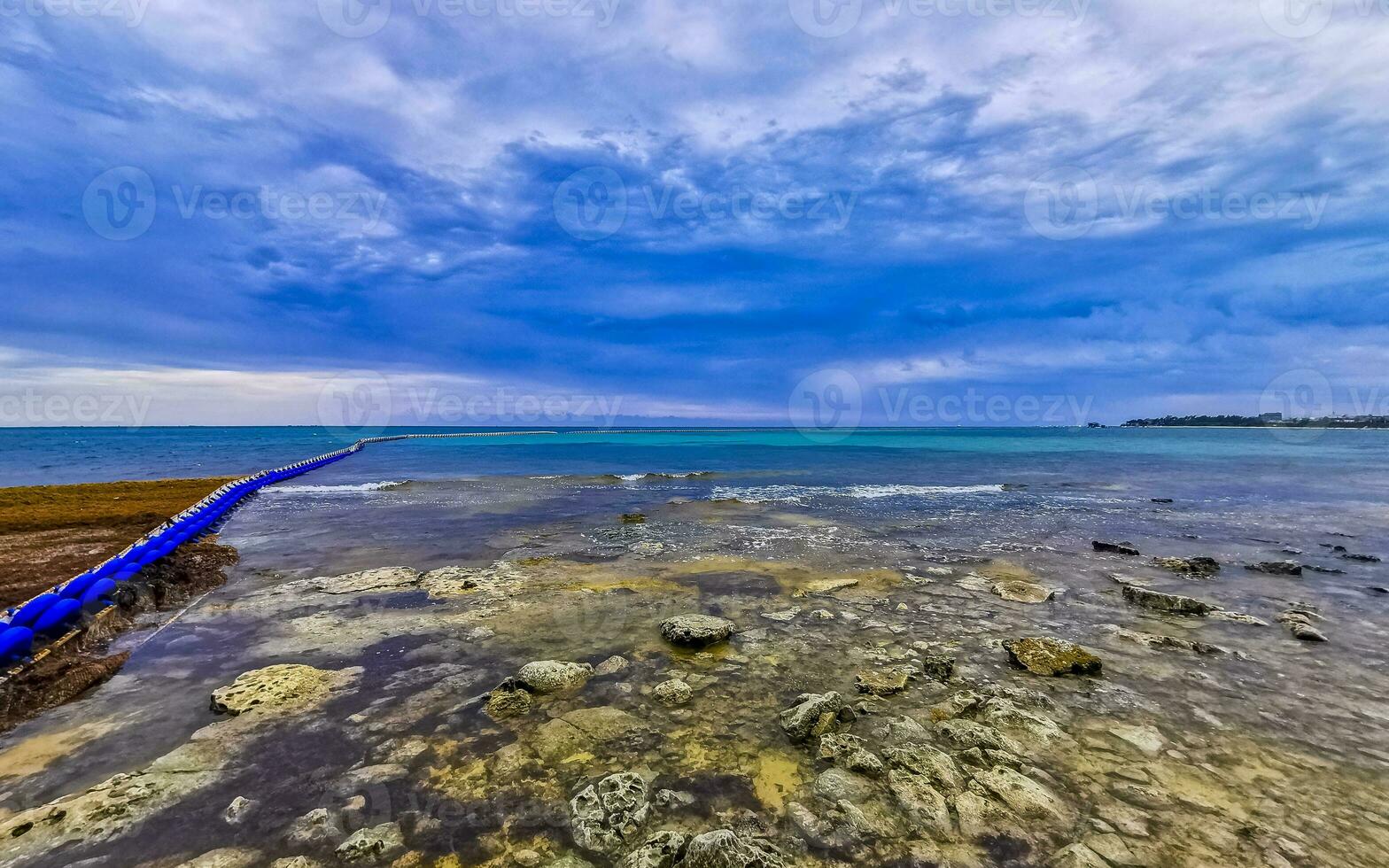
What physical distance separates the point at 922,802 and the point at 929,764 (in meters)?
0.48

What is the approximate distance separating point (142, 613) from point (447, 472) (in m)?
33.5

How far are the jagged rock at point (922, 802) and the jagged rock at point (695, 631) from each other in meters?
3.52

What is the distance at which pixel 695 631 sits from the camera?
8.16 m

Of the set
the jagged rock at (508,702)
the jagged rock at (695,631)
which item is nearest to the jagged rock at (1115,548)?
the jagged rock at (695,631)

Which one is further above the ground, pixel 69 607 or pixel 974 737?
pixel 69 607

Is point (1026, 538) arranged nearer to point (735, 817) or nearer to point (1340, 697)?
point (1340, 697)

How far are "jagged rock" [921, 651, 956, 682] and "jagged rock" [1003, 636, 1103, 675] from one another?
0.89 metres

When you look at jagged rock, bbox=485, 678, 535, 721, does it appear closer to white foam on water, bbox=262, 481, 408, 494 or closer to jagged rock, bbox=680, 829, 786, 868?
jagged rock, bbox=680, 829, 786, 868

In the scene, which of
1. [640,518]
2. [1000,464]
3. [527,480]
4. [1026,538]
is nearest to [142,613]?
[640,518]

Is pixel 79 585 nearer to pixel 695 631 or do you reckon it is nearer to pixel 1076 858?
pixel 695 631

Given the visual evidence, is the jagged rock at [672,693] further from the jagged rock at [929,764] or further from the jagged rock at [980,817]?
the jagged rock at [980,817]

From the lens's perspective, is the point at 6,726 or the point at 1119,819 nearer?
the point at 1119,819

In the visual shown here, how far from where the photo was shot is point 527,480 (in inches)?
1391

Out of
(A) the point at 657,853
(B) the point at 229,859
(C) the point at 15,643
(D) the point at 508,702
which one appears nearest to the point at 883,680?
(A) the point at 657,853
